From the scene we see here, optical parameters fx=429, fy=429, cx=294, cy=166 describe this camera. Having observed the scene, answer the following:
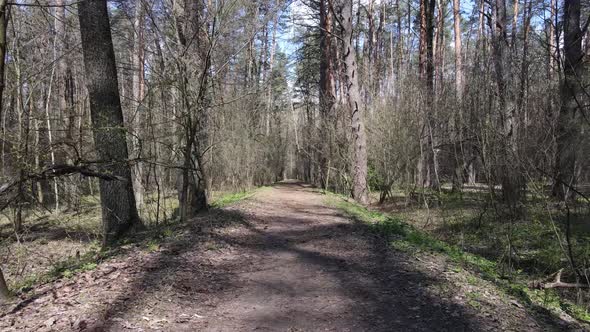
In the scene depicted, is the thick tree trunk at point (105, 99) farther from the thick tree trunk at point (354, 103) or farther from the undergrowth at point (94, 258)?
the thick tree trunk at point (354, 103)

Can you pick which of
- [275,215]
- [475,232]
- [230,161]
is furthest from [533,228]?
[230,161]

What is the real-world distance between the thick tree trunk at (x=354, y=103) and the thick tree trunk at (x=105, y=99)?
840 centimetres

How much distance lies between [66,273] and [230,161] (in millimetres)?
13053

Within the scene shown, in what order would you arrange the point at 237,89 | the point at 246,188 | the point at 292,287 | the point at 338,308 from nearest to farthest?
the point at 338,308 < the point at 292,287 < the point at 237,89 < the point at 246,188

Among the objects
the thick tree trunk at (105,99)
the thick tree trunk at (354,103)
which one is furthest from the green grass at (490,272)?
the thick tree trunk at (354,103)

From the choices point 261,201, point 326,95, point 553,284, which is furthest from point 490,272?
point 326,95

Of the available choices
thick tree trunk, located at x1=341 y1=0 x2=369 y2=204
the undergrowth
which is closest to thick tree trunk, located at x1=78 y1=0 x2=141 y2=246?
the undergrowth

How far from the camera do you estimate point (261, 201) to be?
508 inches

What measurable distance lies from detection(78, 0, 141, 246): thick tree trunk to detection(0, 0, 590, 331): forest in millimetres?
32

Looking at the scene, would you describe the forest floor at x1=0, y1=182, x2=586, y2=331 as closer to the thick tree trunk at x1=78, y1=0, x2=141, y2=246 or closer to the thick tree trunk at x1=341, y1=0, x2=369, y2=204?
the thick tree trunk at x1=78, y1=0, x2=141, y2=246

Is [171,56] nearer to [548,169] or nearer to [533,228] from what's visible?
[548,169]

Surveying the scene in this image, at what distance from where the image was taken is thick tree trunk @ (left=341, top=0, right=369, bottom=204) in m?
14.2

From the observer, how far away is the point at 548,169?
8.80 meters

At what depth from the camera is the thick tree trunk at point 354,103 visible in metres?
14.2
